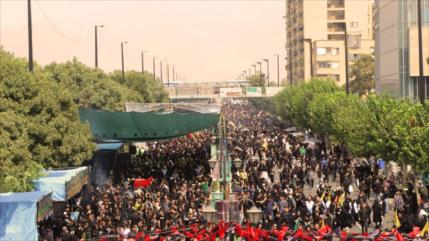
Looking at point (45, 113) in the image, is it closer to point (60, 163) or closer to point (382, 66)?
point (60, 163)

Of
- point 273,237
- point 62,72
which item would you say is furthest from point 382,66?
point 273,237

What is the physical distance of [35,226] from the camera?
66.0ft

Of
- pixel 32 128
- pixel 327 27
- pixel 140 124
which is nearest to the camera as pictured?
pixel 32 128

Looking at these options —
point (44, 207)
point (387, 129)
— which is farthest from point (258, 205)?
point (387, 129)

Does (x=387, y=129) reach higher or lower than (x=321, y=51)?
lower

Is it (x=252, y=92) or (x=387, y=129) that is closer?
(x=387, y=129)

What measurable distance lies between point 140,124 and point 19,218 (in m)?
17.1

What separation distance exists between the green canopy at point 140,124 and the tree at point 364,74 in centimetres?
6731

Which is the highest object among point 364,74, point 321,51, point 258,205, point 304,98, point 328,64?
point 321,51

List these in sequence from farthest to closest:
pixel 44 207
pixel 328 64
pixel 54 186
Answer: pixel 328 64 < pixel 54 186 < pixel 44 207

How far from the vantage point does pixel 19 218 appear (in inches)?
788

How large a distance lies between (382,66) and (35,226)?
46939 mm

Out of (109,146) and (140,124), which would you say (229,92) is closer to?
(109,146)

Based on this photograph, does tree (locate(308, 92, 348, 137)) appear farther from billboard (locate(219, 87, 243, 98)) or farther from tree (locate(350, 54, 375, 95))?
billboard (locate(219, 87, 243, 98))
